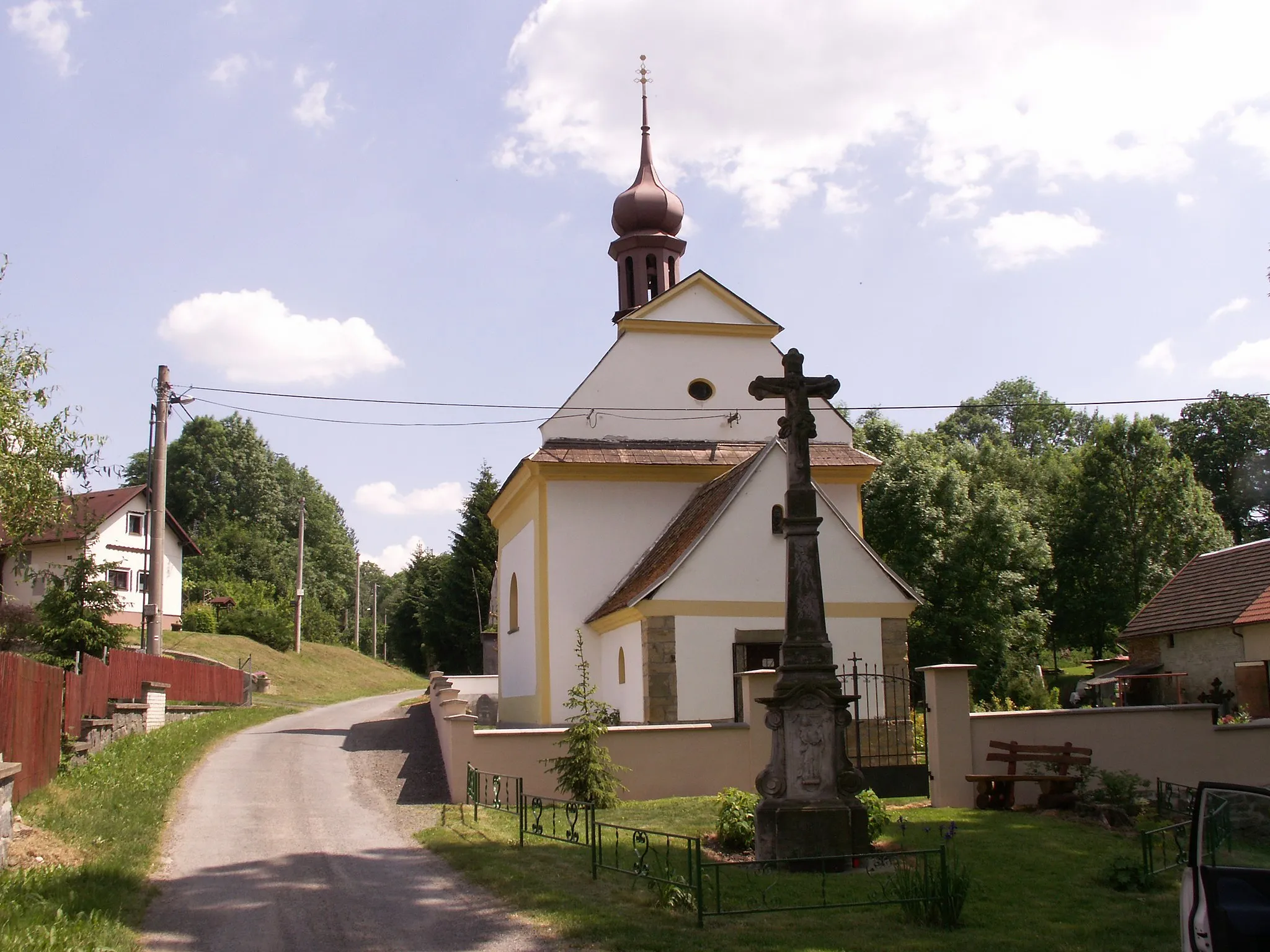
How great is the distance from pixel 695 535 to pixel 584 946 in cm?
1258

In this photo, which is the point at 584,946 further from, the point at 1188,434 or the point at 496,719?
the point at 1188,434

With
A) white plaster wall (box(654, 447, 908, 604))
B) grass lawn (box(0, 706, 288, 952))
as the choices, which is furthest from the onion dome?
grass lawn (box(0, 706, 288, 952))

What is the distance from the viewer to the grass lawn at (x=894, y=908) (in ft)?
25.0

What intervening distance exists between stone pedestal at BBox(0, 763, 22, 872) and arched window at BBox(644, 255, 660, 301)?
2011 centimetres

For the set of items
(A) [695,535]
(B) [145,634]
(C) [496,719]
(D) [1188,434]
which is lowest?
(C) [496,719]

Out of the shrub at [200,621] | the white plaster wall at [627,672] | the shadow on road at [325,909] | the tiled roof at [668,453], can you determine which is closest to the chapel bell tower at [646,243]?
the tiled roof at [668,453]

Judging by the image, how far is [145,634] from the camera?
23438mm

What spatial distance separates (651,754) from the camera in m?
15.2

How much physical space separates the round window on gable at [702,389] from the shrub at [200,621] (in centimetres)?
3469

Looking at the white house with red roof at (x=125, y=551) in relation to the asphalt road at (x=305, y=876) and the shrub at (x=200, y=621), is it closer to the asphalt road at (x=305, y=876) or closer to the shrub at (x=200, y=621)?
the shrub at (x=200, y=621)

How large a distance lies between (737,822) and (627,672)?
8647mm

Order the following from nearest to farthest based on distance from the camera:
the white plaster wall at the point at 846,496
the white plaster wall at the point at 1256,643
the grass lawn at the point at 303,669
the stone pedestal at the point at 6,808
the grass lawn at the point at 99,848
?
the grass lawn at the point at 99,848 → the stone pedestal at the point at 6,808 → the white plaster wall at the point at 846,496 → the white plaster wall at the point at 1256,643 → the grass lawn at the point at 303,669

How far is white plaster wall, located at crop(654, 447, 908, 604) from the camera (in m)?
18.9

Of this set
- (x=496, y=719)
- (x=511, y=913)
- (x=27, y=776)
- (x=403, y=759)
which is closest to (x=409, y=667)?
(x=496, y=719)
